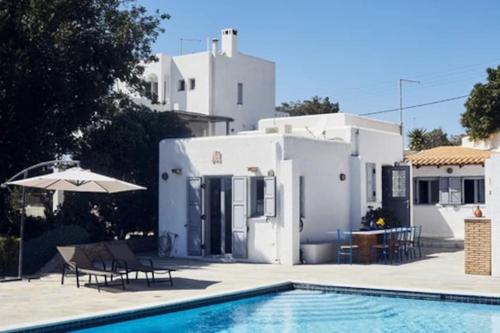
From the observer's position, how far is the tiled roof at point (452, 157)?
26969 mm

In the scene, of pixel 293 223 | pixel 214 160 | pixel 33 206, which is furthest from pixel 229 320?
pixel 33 206

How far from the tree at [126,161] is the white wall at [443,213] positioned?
1135 cm

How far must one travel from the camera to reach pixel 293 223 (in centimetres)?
1922

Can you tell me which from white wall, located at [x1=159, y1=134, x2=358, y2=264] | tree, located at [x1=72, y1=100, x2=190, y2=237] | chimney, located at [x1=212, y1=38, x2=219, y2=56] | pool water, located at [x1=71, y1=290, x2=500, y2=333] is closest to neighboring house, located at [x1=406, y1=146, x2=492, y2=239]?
white wall, located at [x1=159, y1=134, x2=358, y2=264]

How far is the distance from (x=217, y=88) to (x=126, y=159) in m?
21.1

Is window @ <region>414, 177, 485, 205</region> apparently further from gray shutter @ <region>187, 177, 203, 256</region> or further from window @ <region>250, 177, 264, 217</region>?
gray shutter @ <region>187, 177, 203, 256</region>

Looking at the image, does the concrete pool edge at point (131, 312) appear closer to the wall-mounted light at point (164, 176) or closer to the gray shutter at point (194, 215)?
the gray shutter at point (194, 215)

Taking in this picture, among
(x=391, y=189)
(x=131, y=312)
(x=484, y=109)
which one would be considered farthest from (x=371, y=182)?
(x=131, y=312)

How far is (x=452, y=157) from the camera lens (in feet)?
90.9

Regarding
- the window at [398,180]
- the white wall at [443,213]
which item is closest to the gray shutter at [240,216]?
the window at [398,180]

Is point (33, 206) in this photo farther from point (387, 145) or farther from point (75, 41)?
point (387, 145)

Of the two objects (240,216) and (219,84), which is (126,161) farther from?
(219,84)

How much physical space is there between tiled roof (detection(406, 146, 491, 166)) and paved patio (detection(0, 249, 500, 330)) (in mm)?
7821

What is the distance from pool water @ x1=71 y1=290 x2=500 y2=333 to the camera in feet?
38.2
